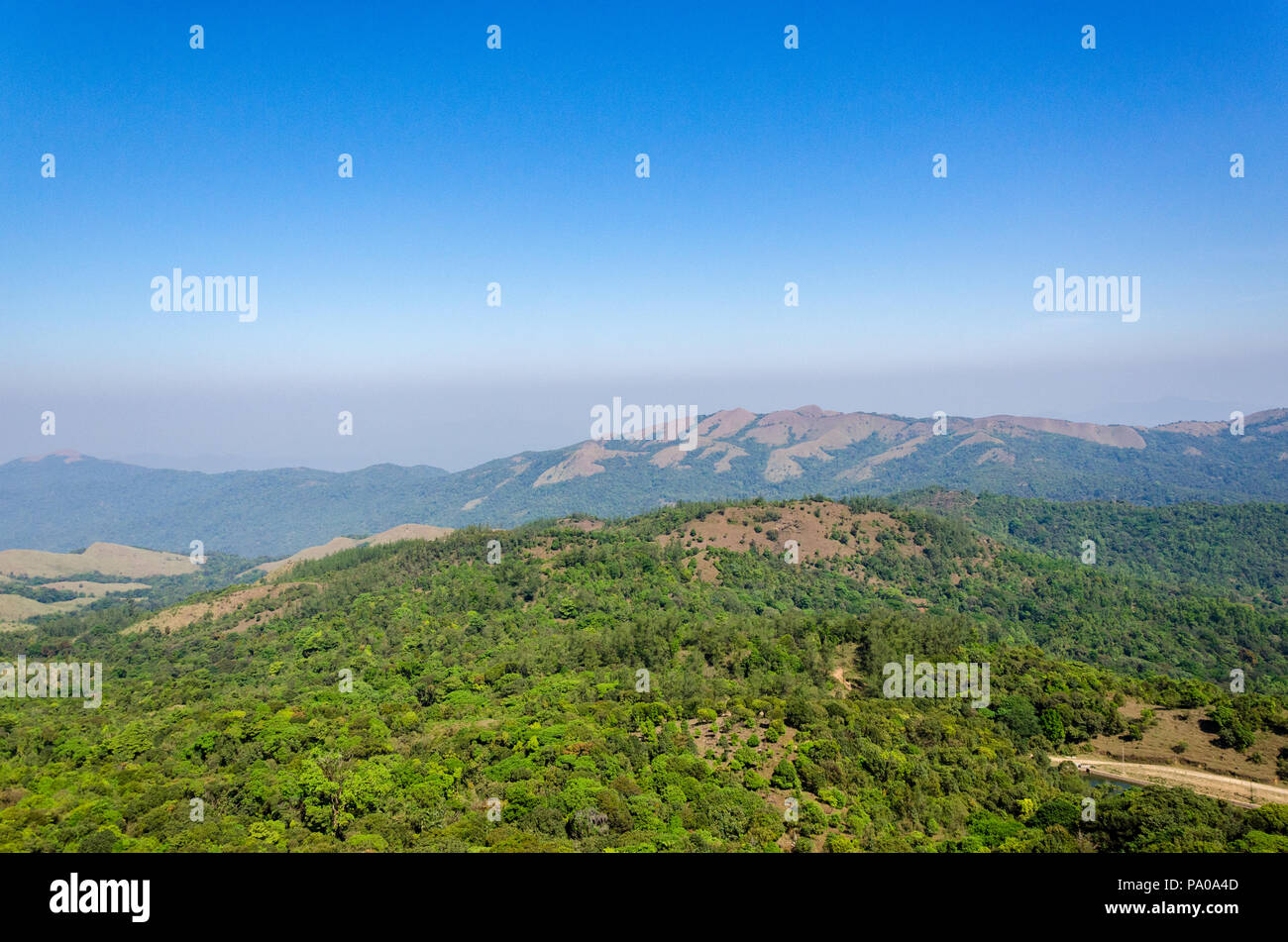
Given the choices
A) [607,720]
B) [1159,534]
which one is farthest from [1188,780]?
[1159,534]

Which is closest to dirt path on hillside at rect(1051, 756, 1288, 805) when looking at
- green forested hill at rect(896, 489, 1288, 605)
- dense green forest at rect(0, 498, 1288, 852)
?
dense green forest at rect(0, 498, 1288, 852)

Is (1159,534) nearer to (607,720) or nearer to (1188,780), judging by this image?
(1188,780)

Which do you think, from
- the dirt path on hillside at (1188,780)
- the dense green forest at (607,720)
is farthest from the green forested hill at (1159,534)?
the dirt path on hillside at (1188,780)

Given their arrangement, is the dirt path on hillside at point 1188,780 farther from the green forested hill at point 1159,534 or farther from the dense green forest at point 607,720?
the green forested hill at point 1159,534

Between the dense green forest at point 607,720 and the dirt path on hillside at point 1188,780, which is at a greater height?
the dense green forest at point 607,720

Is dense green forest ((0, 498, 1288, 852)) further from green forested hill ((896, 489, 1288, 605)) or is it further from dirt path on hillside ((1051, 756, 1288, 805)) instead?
green forested hill ((896, 489, 1288, 605))
